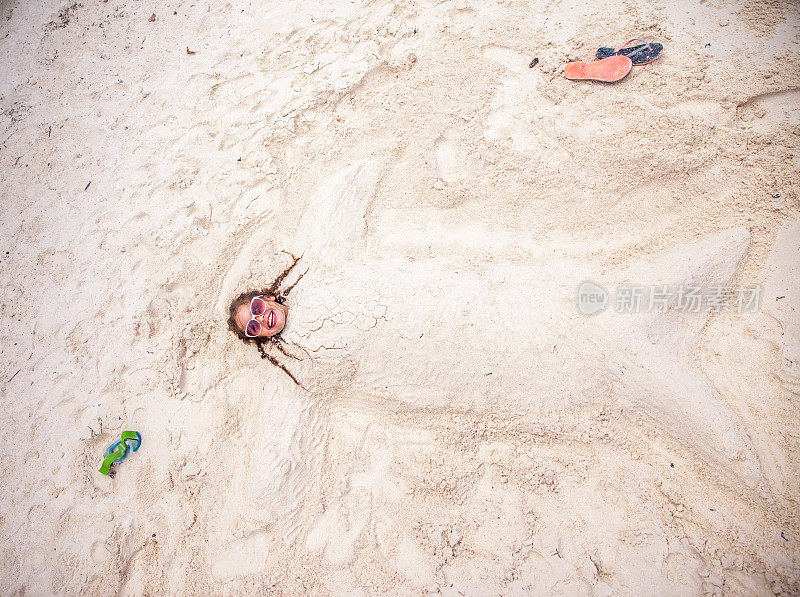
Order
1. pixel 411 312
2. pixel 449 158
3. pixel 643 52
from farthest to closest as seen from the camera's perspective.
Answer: pixel 449 158
pixel 643 52
pixel 411 312

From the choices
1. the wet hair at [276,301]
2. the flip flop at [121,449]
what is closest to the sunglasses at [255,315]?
the wet hair at [276,301]

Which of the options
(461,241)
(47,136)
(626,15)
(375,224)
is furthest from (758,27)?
(47,136)

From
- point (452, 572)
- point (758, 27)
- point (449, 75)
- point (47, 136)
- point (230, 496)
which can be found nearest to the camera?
point (452, 572)

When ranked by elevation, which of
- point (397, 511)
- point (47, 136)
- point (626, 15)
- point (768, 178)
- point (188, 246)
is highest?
point (47, 136)

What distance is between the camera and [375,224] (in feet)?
10.1

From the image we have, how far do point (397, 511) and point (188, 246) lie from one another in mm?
2569

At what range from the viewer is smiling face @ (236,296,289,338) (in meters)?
2.55

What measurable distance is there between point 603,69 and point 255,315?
3233 millimetres

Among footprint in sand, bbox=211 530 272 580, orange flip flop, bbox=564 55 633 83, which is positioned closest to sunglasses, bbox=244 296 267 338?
footprint in sand, bbox=211 530 272 580

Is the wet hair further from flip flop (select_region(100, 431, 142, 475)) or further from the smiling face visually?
flip flop (select_region(100, 431, 142, 475))

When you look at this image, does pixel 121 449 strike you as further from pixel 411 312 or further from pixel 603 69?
pixel 603 69

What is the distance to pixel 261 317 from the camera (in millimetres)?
2539

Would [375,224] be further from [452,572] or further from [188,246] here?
[452,572]

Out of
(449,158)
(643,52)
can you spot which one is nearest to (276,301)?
(449,158)
